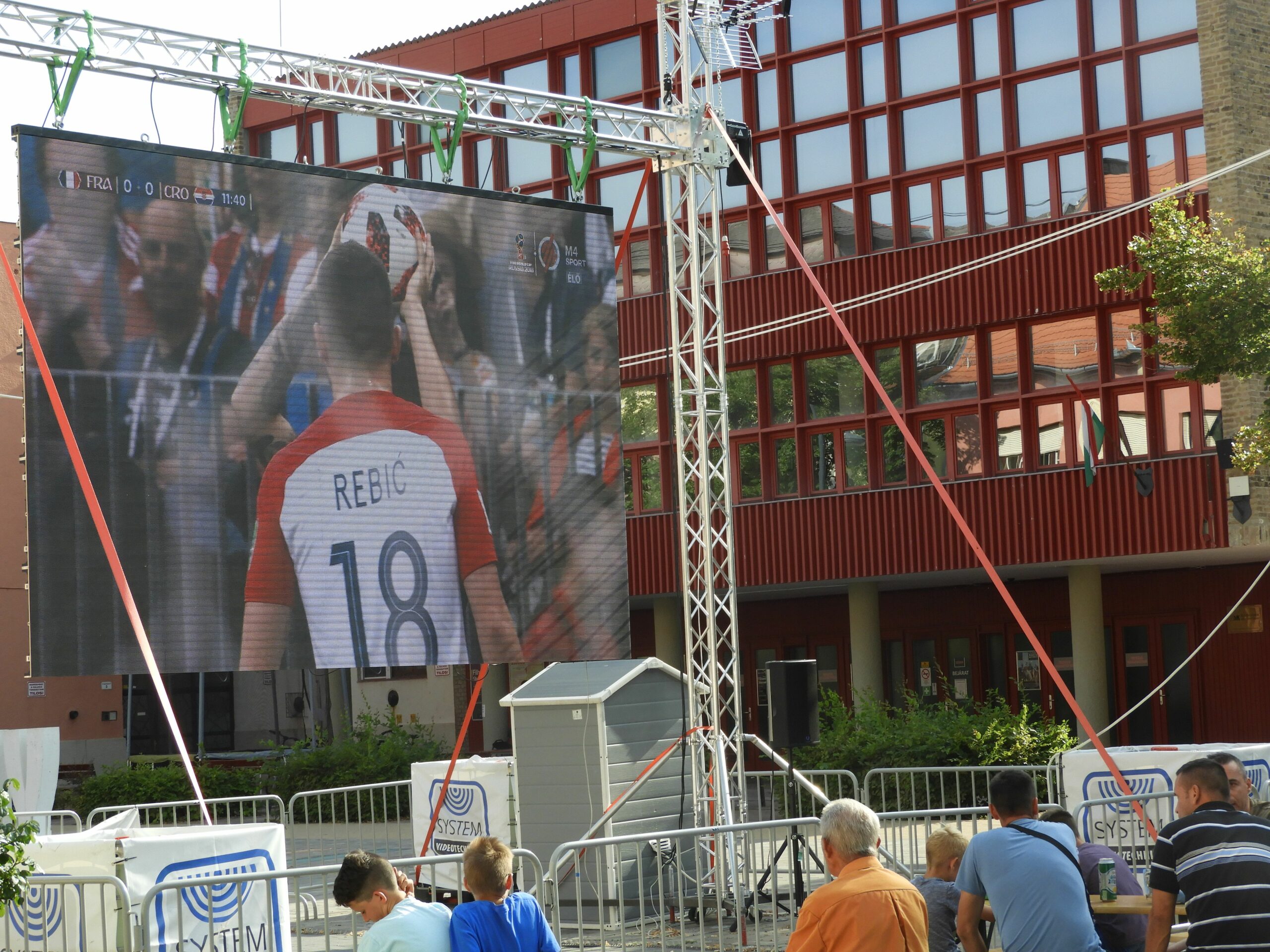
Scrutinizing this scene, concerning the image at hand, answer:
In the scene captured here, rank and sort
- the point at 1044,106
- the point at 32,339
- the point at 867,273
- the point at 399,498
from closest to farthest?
1. the point at 32,339
2. the point at 399,498
3. the point at 1044,106
4. the point at 867,273

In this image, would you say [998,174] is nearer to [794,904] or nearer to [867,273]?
[867,273]

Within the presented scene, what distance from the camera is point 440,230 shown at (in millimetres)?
12930

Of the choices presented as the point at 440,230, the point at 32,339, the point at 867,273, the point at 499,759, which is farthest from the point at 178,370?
the point at 867,273

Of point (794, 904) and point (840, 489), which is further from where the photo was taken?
point (840, 489)

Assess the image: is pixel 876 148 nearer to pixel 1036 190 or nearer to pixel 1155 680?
pixel 1036 190

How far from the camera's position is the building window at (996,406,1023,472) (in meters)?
22.9

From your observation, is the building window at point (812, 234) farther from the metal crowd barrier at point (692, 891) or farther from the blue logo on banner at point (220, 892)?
the blue logo on banner at point (220, 892)

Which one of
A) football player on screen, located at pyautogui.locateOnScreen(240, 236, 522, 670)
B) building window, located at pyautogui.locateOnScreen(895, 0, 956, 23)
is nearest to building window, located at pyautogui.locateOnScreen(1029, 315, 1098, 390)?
building window, located at pyautogui.locateOnScreen(895, 0, 956, 23)

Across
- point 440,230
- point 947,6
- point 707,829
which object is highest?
point 947,6

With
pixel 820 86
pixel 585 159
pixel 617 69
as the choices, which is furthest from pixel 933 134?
pixel 585 159

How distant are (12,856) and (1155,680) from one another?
20.2 m

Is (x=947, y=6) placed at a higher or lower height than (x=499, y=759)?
higher

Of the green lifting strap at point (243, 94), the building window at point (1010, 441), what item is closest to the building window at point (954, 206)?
the building window at point (1010, 441)

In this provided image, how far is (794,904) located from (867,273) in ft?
47.7
